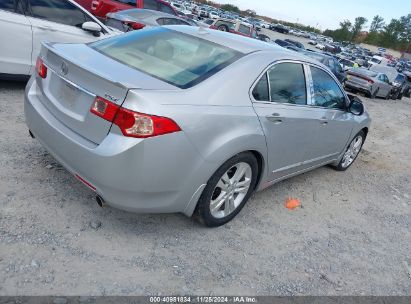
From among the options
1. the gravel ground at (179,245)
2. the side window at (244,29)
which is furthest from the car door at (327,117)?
the side window at (244,29)

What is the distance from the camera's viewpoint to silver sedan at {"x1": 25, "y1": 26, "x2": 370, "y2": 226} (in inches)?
109

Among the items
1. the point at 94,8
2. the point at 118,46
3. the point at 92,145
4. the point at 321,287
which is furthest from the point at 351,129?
the point at 94,8

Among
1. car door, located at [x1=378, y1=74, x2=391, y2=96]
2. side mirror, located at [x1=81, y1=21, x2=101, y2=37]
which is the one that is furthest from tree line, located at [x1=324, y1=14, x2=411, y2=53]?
side mirror, located at [x1=81, y1=21, x2=101, y2=37]

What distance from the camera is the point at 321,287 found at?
3.19 metres

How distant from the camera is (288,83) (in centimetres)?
394

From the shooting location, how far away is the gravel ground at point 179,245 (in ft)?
9.08

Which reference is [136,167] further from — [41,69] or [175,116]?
[41,69]

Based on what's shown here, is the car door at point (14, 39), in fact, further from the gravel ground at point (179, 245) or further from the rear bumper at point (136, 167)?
the rear bumper at point (136, 167)

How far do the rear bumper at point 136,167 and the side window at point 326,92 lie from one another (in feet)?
6.61

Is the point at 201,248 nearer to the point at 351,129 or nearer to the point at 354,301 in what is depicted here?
the point at 354,301

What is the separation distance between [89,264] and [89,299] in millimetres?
338

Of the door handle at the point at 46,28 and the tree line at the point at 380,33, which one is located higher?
the door handle at the point at 46,28

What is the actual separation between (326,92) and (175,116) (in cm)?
250

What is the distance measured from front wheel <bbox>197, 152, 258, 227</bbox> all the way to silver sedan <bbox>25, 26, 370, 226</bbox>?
12 millimetres
